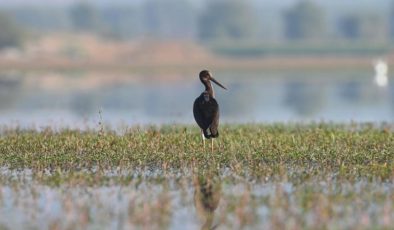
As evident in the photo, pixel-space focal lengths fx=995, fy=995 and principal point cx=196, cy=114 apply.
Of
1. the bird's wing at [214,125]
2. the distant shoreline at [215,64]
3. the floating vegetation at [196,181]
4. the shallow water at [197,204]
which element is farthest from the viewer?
the distant shoreline at [215,64]

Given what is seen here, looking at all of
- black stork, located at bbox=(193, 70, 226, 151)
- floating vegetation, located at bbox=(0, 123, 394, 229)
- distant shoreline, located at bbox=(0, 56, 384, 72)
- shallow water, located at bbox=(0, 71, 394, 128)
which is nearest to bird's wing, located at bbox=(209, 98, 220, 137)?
black stork, located at bbox=(193, 70, 226, 151)

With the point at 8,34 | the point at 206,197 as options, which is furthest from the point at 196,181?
the point at 8,34

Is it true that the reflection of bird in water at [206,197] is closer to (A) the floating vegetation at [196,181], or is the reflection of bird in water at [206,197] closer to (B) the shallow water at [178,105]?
(A) the floating vegetation at [196,181]

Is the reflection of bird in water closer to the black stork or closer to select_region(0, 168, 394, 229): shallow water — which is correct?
select_region(0, 168, 394, 229): shallow water

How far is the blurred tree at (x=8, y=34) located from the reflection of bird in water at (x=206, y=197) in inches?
5793

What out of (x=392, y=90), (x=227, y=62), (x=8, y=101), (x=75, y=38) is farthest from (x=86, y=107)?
(x=75, y=38)

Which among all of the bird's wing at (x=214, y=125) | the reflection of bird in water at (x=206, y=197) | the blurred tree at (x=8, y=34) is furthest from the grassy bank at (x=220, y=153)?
the blurred tree at (x=8, y=34)

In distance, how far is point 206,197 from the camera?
14.4m

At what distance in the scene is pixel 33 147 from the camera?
19578 mm

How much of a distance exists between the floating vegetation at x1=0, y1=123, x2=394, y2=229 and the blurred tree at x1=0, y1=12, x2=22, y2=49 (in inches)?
5541

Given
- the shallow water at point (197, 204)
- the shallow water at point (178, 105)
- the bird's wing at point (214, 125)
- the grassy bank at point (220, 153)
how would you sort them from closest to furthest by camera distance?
1. the shallow water at point (197, 204)
2. the grassy bank at point (220, 153)
3. the bird's wing at point (214, 125)
4. the shallow water at point (178, 105)

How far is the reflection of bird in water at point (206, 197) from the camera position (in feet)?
42.9

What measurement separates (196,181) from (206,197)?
26.9 inches

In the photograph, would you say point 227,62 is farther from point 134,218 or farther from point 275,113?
point 134,218
